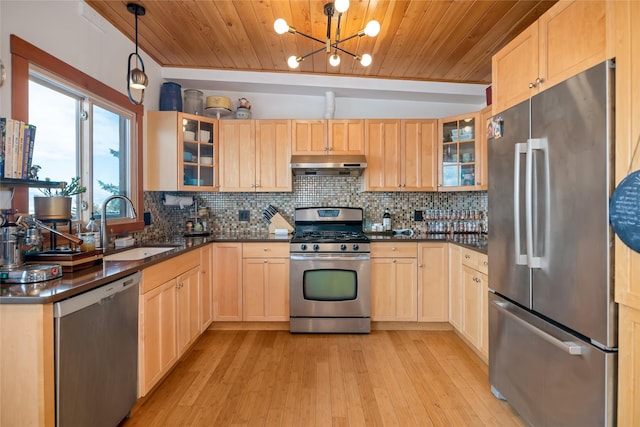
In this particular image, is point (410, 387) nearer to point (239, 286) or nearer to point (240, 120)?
point (239, 286)

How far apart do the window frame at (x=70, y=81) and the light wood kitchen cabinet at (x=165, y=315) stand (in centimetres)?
64

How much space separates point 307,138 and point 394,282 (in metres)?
1.74

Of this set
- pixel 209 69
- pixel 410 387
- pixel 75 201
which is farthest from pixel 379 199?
pixel 75 201

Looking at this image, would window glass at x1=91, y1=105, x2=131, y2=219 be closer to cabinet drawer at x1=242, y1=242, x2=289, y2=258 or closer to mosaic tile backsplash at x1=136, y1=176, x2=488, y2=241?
mosaic tile backsplash at x1=136, y1=176, x2=488, y2=241

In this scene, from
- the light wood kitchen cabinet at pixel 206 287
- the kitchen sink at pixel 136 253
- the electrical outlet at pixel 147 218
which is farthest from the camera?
the electrical outlet at pixel 147 218

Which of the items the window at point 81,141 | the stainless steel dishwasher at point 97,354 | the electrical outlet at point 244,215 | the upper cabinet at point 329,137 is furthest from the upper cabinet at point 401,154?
the stainless steel dishwasher at point 97,354

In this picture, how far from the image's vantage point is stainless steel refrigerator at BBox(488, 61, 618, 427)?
1.28 meters

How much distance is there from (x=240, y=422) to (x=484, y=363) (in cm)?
186

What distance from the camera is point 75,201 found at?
2.20m

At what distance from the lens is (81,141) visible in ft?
7.43

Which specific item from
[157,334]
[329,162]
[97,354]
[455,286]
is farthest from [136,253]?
[455,286]

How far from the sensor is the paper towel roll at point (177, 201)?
335 centimetres

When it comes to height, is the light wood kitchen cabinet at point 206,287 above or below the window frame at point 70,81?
below

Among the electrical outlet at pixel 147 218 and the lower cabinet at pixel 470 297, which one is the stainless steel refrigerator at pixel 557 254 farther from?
the electrical outlet at pixel 147 218
